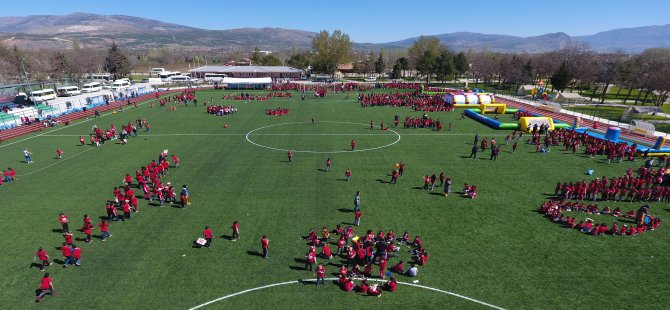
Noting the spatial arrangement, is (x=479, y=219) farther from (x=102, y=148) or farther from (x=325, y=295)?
(x=102, y=148)

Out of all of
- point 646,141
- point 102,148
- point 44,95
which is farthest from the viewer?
point 44,95

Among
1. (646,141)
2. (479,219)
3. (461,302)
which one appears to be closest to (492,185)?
(479,219)

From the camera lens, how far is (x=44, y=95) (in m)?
65.4

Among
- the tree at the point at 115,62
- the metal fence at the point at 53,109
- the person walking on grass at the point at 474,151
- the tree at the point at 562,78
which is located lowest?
the person walking on grass at the point at 474,151

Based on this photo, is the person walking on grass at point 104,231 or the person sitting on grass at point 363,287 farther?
the person walking on grass at point 104,231

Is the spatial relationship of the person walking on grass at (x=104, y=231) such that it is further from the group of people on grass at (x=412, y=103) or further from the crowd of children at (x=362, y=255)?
the group of people on grass at (x=412, y=103)

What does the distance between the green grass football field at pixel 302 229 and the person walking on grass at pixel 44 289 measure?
0.37 m


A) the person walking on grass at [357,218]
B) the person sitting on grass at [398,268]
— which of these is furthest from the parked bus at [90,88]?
the person sitting on grass at [398,268]

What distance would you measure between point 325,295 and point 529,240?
37.0 feet

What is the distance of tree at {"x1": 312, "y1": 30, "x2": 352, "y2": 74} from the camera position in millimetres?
128375

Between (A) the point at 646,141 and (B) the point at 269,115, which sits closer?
(A) the point at 646,141

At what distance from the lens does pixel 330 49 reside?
12900cm

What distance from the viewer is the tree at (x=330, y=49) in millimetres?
128375

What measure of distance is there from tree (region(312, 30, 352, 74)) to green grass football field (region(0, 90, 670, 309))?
9775cm
